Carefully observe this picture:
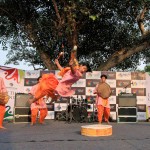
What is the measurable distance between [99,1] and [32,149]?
968 cm

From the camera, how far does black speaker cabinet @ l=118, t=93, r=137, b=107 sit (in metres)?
11.4

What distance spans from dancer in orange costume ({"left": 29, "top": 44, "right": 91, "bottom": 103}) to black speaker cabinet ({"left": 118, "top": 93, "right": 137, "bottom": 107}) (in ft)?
12.6

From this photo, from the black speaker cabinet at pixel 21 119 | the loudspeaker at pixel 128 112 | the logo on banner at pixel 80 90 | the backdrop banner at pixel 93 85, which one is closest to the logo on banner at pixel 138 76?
the backdrop banner at pixel 93 85

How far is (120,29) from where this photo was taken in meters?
16.5

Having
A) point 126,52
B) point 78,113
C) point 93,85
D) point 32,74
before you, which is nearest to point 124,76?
point 93,85

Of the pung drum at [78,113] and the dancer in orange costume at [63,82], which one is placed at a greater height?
the dancer in orange costume at [63,82]

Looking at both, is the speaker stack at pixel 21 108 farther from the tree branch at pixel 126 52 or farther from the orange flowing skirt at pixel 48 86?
the tree branch at pixel 126 52

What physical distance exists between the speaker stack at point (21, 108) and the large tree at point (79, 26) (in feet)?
11.2

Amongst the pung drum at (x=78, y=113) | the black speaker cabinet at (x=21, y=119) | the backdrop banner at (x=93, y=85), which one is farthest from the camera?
the backdrop banner at (x=93, y=85)

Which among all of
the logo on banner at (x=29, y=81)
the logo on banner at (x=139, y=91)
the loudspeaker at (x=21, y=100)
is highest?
the logo on banner at (x=29, y=81)

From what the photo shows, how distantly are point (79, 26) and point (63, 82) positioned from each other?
6958mm

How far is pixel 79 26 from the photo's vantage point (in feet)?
46.5

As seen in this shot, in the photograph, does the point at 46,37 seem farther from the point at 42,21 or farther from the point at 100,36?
the point at 100,36

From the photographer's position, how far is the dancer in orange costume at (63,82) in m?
7.39
